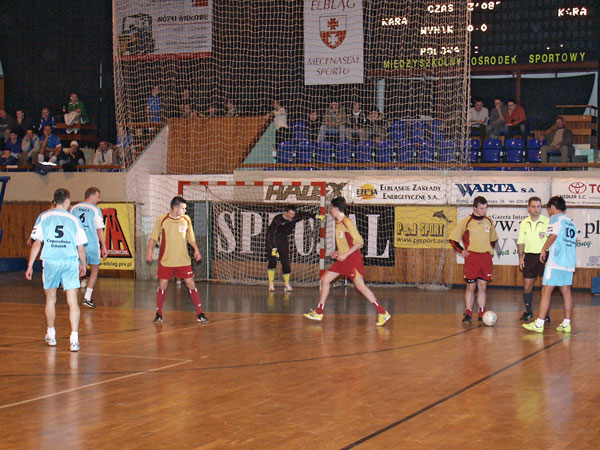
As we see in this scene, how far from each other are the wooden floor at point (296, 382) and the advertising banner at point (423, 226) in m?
5.53

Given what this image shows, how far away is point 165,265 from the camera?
1327cm

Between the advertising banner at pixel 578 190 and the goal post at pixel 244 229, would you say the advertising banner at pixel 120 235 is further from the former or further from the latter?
the advertising banner at pixel 578 190

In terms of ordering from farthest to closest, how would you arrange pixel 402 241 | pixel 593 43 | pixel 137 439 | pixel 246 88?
pixel 246 88, pixel 402 241, pixel 593 43, pixel 137 439

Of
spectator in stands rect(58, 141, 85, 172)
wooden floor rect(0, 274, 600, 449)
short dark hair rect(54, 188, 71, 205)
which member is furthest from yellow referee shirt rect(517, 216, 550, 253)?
spectator in stands rect(58, 141, 85, 172)

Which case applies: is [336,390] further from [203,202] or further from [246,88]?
[246,88]

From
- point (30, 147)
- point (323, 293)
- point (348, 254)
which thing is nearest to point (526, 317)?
point (348, 254)

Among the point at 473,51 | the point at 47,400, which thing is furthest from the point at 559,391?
the point at 473,51

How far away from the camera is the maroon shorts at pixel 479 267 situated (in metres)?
13.4

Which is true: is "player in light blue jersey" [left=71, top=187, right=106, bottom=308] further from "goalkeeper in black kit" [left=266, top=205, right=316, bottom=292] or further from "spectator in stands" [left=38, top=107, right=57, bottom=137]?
"spectator in stands" [left=38, top=107, right=57, bottom=137]

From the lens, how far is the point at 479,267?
1335cm

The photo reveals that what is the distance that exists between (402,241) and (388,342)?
375 inches

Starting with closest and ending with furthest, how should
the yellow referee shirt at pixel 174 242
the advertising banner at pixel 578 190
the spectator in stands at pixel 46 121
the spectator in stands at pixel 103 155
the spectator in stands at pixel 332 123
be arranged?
the yellow referee shirt at pixel 174 242, the advertising banner at pixel 578 190, the spectator in stands at pixel 332 123, the spectator in stands at pixel 103 155, the spectator in stands at pixel 46 121

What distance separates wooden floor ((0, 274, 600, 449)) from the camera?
655 cm

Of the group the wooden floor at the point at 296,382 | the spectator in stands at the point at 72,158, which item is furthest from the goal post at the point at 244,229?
the wooden floor at the point at 296,382
